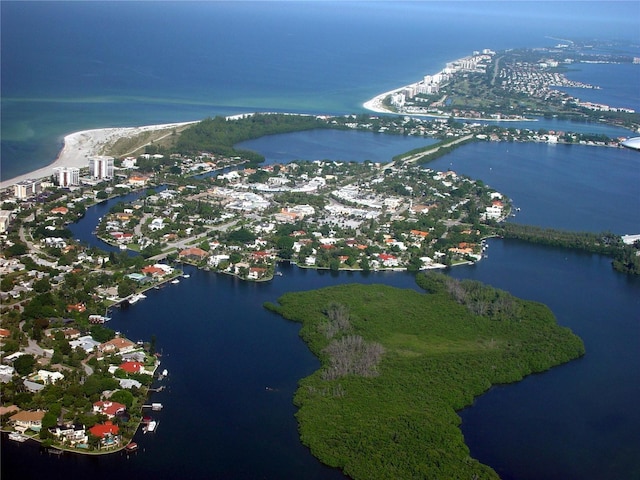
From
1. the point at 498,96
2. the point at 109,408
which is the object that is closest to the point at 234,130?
the point at 498,96

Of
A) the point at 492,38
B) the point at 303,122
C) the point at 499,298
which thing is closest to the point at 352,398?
the point at 499,298

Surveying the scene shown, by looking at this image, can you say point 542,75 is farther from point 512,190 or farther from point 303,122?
point 512,190

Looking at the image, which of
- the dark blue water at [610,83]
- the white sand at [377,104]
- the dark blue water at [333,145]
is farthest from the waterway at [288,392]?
the dark blue water at [610,83]

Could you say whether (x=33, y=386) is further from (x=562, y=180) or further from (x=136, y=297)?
(x=562, y=180)

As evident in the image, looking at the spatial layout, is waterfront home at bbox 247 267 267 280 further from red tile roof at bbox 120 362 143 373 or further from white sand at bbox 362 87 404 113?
white sand at bbox 362 87 404 113

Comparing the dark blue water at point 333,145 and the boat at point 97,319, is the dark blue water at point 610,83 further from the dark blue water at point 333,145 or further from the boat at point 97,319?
the boat at point 97,319

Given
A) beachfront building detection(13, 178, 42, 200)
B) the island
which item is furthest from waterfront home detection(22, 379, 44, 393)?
beachfront building detection(13, 178, 42, 200)
